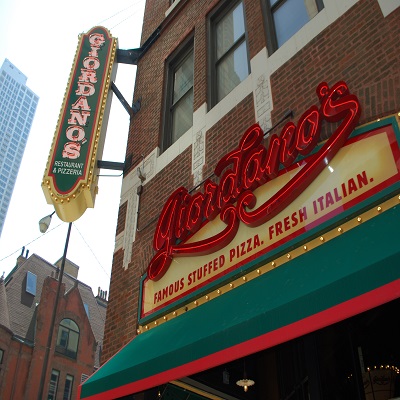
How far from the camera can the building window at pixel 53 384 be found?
94.7 feet

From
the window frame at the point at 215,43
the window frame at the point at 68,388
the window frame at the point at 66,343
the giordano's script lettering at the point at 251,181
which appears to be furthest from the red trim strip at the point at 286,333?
the window frame at the point at 66,343

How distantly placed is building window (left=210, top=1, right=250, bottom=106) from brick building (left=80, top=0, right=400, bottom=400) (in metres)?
0.04

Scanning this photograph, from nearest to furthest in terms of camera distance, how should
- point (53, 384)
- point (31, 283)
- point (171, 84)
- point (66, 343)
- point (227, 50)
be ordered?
1. point (227, 50)
2. point (171, 84)
3. point (53, 384)
4. point (66, 343)
5. point (31, 283)

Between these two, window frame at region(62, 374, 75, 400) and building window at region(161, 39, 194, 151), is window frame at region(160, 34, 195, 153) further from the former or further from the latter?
window frame at region(62, 374, 75, 400)

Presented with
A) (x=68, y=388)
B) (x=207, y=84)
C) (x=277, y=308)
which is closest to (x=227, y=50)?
(x=207, y=84)

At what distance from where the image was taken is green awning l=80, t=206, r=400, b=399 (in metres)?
3.55

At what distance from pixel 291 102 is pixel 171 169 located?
107 inches

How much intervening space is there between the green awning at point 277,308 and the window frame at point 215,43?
4180mm

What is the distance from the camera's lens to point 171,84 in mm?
10047

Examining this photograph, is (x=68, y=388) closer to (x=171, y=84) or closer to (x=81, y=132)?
(x=81, y=132)

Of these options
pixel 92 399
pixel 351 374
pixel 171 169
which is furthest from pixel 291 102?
pixel 92 399

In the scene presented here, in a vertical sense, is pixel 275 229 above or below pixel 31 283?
below

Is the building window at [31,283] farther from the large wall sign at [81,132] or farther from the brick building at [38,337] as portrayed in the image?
the large wall sign at [81,132]

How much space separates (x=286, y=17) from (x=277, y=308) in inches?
206
